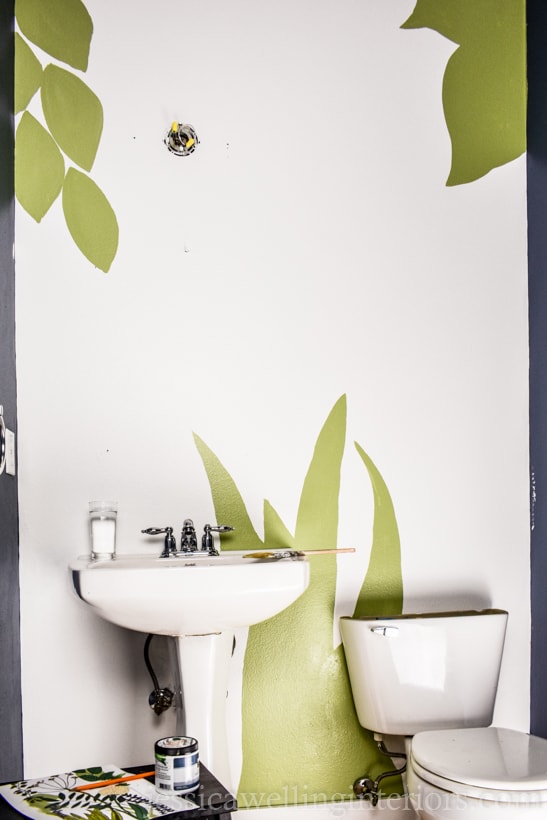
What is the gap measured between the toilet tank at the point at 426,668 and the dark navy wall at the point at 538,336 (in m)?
0.29

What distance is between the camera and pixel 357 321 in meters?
2.19

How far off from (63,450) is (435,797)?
4.08 feet

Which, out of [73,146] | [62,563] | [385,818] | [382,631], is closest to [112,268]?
[73,146]

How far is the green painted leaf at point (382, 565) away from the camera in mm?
2121

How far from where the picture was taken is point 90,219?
2082mm

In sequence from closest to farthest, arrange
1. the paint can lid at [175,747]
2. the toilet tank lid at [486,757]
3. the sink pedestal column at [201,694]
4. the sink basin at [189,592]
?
the paint can lid at [175,747] < the toilet tank lid at [486,757] < the sink basin at [189,592] < the sink pedestal column at [201,694]

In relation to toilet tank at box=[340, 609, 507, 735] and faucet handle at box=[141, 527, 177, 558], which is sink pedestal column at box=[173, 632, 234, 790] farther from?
toilet tank at box=[340, 609, 507, 735]

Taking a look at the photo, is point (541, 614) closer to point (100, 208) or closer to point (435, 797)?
point (435, 797)

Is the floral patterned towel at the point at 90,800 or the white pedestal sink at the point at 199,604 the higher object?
the white pedestal sink at the point at 199,604

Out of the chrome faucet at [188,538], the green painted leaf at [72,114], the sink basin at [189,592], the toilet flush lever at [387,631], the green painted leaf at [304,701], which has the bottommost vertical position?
the green painted leaf at [304,701]

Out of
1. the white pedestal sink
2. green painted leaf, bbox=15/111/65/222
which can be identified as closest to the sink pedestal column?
the white pedestal sink

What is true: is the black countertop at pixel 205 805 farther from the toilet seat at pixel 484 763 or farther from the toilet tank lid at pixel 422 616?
the toilet tank lid at pixel 422 616

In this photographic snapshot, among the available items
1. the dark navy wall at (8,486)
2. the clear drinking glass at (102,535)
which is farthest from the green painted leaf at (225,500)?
the dark navy wall at (8,486)

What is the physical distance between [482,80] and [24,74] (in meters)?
1.37
